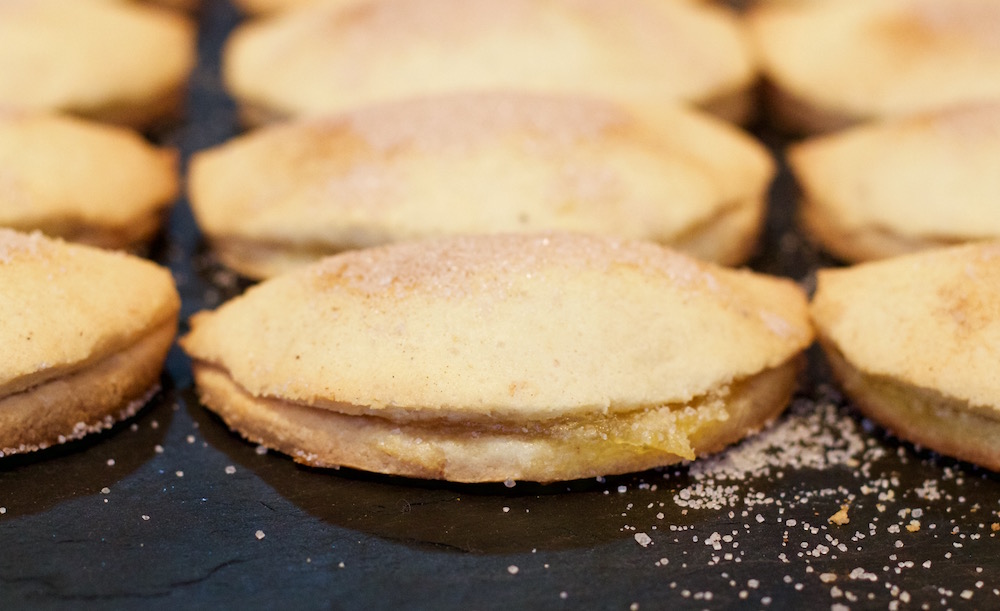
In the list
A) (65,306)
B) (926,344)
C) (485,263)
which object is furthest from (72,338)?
(926,344)

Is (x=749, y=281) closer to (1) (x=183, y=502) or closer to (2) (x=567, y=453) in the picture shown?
(2) (x=567, y=453)

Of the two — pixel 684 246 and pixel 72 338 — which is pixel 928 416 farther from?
pixel 72 338

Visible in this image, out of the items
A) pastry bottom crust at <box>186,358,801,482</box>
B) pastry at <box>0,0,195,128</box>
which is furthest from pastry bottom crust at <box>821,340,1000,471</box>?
pastry at <box>0,0,195,128</box>

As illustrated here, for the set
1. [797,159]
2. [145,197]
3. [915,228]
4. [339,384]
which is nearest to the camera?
[339,384]

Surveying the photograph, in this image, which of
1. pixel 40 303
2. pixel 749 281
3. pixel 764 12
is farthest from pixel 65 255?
pixel 764 12

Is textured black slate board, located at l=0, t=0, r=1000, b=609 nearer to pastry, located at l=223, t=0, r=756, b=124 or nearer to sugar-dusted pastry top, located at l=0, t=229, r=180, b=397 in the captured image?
sugar-dusted pastry top, located at l=0, t=229, r=180, b=397
